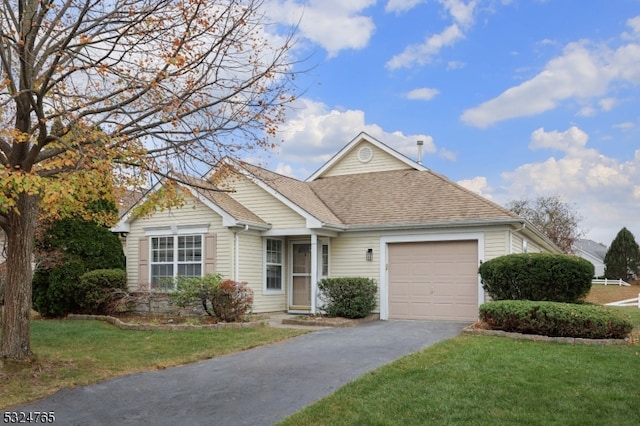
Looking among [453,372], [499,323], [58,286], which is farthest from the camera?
[58,286]

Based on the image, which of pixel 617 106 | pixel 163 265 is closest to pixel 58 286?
pixel 163 265

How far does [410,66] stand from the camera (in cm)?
1370

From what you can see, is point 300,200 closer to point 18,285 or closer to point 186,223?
point 186,223

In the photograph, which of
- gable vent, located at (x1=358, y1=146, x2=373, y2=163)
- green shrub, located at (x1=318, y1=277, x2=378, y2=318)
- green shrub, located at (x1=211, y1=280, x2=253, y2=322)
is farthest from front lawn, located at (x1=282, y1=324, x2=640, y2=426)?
gable vent, located at (x1=358, y1=146, x2=373, y2=163)

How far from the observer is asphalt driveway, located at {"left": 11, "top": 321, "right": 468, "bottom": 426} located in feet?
20.7

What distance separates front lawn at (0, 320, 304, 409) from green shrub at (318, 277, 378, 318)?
2.42 meters

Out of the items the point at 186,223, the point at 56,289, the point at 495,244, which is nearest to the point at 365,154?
the point at 495,244

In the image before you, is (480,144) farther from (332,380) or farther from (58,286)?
(58,286)

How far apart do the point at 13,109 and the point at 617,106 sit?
1254 centimetres

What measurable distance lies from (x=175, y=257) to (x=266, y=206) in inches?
124

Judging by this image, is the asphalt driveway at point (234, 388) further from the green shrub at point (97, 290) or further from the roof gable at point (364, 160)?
the roof gable at point (364, 160)

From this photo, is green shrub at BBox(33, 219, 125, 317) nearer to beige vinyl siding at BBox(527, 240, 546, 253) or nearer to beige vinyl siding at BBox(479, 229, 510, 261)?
beige vinyl siding at BBox(479, 229, 510, 261)

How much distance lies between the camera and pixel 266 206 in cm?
1669

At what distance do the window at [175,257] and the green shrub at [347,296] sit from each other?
12.8 feet
